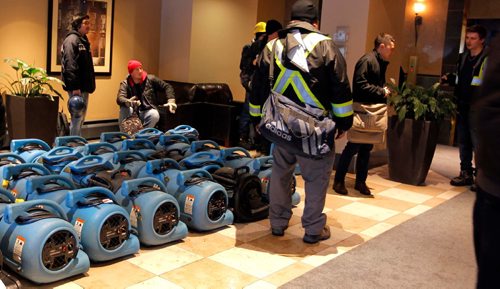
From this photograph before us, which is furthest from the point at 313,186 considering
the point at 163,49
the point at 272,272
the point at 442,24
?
the point at 442,24

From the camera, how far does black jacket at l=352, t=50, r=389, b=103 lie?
212 inches

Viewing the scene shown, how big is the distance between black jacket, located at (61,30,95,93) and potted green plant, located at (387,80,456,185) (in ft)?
11.2

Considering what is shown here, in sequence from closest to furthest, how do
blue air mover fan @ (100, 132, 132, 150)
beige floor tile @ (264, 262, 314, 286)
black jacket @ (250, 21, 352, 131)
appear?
beige floor tile @ (264, 262, 314, 286) → black jacket @ (250, 21, 352, 131) → blue air mover fan @ (100, 132, 132, 150)

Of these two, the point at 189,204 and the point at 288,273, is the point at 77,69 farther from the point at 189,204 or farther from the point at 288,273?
the point at 288,273

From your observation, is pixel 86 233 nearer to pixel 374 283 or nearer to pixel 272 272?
pixel 272 272

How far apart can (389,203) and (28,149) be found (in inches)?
130

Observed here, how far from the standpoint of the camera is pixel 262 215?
455 cm

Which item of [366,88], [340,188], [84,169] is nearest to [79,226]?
[84,169]

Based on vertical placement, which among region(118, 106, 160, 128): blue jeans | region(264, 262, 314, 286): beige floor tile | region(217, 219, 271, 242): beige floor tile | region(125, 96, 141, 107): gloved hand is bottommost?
region(264, 262, 314, 286): beige floor tile

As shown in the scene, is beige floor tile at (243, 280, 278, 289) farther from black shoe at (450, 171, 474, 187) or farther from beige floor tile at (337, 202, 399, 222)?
black shoe at (450, 171, 474, 187)

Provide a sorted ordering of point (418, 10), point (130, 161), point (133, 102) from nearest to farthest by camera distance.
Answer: point (130, 161)
point (133, 102)
point (418, 10)

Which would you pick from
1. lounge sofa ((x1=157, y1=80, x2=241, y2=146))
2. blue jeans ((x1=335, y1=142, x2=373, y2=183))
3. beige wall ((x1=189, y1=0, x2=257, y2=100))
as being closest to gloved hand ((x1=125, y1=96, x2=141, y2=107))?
lounge sofa ((x1=157, y1=80, x2=241, y2=146))

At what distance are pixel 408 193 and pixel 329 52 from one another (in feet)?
8.90

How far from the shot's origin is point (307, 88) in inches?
150
